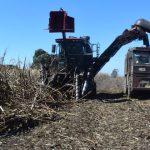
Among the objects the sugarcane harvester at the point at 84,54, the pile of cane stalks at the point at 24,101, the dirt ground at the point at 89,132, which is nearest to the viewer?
the dirt ground at the point at 89,132

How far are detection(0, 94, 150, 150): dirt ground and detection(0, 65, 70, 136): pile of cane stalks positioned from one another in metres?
0.33

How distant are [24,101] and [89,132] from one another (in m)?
3.02

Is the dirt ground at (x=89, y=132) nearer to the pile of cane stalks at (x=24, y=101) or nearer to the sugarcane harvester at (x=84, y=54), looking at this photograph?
the pile of cane stalks at (x=24, y=101)

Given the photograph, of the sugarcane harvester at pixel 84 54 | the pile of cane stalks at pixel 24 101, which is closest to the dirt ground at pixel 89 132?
the pile of cane stalks at pixel 24 101

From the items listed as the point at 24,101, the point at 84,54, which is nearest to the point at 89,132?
the point at 24,101

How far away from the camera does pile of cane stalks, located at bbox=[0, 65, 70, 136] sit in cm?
1325

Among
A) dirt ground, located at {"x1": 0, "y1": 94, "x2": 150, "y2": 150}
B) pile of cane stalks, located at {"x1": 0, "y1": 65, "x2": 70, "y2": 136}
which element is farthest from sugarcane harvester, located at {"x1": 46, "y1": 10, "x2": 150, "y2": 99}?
dirt ground, located at {"x1": 0, "y1": 94, "x2": 150, "y2": 150}

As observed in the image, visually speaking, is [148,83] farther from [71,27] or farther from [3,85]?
[3,85]

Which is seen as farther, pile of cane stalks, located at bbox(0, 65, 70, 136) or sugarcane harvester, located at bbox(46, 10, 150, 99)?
sugarcane harvester, located at bbox(46, 10, 150, 99)

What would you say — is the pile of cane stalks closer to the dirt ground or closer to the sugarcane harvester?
the dirt ground

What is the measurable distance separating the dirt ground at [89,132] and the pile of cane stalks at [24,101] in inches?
12.8

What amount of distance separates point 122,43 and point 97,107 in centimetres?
623

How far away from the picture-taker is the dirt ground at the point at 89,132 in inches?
435

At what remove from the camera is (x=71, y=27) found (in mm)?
20781
